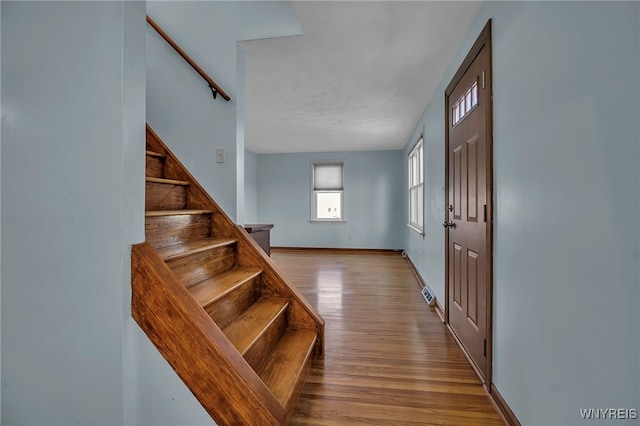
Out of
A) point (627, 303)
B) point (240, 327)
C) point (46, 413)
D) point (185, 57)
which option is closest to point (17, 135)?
point (46, 413)

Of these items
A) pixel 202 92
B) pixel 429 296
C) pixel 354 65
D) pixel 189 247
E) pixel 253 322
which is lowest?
pixel 429 296

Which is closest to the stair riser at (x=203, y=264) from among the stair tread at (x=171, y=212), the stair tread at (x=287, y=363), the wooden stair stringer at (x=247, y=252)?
the wooden stair stringer at (x=247, y=252)

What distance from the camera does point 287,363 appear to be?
1.62m

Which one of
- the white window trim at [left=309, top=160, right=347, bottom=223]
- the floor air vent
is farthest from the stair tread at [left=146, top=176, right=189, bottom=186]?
the white window trim at [left=309, top=160, right=347, bottom=223]

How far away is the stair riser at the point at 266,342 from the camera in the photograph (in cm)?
147

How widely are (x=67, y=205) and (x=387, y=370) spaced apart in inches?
76.5

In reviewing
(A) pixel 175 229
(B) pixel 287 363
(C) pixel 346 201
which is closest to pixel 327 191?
(C) pixel 346 201

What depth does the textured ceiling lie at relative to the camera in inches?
76.2

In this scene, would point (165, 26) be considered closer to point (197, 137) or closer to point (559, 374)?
point (197, 137)

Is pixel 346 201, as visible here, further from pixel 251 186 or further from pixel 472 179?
pixel 472 179

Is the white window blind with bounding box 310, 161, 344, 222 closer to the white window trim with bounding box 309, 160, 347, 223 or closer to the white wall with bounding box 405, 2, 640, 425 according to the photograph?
the white window trim with bounding box 309, 160, 347, 223

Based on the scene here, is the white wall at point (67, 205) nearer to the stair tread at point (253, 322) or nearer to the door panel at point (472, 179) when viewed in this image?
the stair tread at point (253, 322)

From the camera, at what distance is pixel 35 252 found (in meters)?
1.06

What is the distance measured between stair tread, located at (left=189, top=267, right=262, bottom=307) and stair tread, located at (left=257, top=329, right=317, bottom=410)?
18.0 inches
